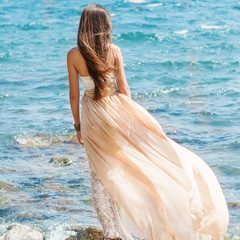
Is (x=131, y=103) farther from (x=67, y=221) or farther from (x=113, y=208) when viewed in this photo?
(x=67, y=221)

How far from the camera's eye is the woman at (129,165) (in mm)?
4090

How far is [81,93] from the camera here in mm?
11875

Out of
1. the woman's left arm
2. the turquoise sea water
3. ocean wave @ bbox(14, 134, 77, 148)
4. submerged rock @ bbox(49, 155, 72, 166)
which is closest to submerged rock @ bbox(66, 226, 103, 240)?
the turquoise sea water

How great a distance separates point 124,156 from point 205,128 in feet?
16.9

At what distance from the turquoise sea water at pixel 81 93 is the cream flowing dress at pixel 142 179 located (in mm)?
1062

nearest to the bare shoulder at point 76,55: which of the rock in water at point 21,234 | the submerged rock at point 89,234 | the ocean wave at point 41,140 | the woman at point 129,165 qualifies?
the woman at point 129,165

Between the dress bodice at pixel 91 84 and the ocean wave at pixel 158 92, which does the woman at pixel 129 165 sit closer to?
the dress bodice at pixel 91 84

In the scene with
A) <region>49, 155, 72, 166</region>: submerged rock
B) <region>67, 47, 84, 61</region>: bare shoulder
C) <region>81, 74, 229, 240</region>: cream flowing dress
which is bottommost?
<region>49, 155, 72, 166</region>: submerged rock

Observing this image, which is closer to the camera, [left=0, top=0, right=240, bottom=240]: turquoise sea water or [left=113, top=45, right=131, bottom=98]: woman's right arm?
[left=113, top=45, right=131, bottom=98]: woman's right arm

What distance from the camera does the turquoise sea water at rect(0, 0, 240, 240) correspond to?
639 centimetres

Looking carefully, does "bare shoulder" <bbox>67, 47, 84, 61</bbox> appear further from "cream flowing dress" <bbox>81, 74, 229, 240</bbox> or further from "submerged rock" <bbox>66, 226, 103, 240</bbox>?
"submerged rock" <bbox>66, 226, 103, 240</bbox>

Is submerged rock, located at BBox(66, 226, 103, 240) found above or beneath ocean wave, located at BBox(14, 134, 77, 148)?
above

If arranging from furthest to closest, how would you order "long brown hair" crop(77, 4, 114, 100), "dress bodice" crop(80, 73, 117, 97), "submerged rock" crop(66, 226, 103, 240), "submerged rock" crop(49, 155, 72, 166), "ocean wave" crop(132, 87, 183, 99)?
"ocean wave" crop(132, 87, 183, 99) → "submerged rock" crop(49, 155, 72, 166) → "submerged rock" crop(66, 226, 103, 240) → "dress bodice" crop(80, 73, 117, 97) → "long brown hair" crop(77, 4, 114, 100)

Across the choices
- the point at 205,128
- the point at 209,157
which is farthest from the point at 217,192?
the point at 205,128
